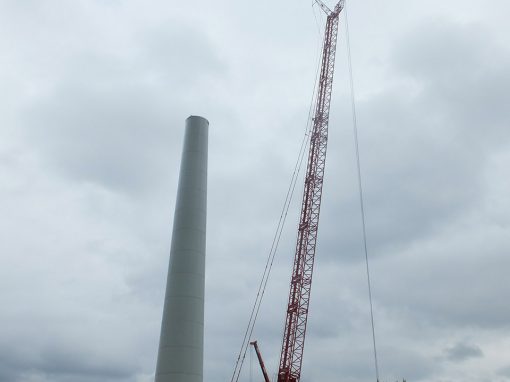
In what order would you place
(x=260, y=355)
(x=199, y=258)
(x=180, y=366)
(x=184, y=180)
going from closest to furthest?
(x=180, y=366), (x=199, y=258), (x=184, y=180), (x=260, y=355)

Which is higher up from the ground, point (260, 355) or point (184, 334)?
point (260, 355)

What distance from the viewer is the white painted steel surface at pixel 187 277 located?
30922 mm

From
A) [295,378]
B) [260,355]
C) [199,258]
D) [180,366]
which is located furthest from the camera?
[260,355]

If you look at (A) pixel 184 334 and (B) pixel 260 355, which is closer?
(A) pixel 184 334

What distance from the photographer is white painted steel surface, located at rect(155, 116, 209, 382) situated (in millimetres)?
30922

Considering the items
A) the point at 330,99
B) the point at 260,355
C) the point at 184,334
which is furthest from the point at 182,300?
the point at 330,99

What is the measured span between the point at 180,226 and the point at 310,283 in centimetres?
3948

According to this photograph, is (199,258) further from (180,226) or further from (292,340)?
(292,340)

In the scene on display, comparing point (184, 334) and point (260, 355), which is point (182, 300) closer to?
point (184, 334)

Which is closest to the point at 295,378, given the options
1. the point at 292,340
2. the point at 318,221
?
the point at 292,340

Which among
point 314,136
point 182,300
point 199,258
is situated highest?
point 314,136

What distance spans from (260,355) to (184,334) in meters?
45.7

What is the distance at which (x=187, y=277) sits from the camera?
32938 mm

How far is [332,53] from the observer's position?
257 ft
